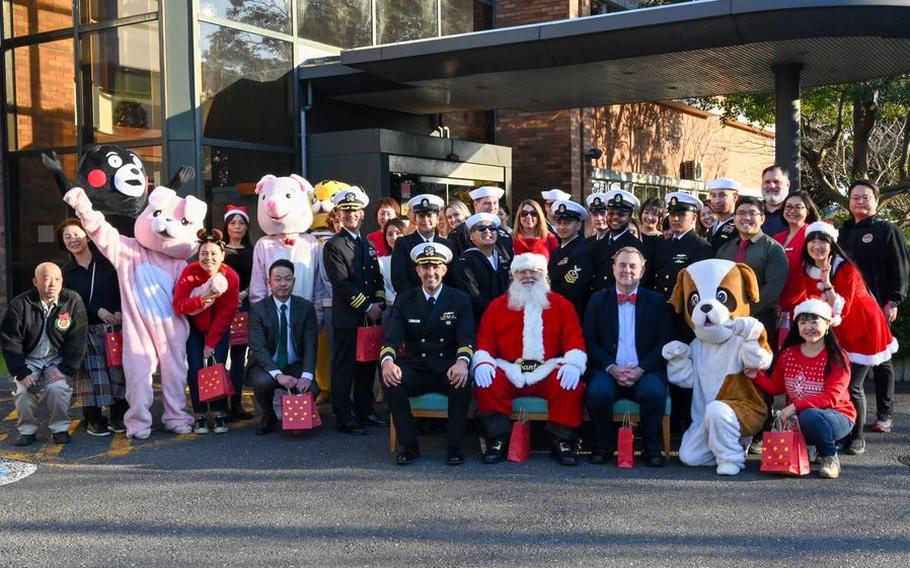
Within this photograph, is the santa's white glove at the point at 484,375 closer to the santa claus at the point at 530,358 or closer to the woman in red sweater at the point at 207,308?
the santa claus at the point at 530,358

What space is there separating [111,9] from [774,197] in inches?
322

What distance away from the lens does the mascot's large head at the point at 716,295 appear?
6.05 meters

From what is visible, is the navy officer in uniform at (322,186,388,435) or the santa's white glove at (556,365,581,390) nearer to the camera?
the santa's white glove at (556,365,581,390)

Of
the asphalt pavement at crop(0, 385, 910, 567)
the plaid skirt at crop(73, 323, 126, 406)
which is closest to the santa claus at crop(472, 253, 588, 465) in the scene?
the asphalt pavement at crop(0, 385, 910, 567)

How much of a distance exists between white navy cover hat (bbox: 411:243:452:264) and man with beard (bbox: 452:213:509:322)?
1.16 ft

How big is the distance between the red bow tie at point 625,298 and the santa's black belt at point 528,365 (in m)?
0.72

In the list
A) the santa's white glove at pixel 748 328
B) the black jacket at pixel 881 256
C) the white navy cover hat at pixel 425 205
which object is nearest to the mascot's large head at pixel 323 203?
the white navy cover hat at pixel 425 205

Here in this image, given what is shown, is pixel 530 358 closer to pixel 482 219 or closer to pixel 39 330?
pixel 482 219

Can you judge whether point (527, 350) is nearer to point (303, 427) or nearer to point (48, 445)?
point (303, 427)

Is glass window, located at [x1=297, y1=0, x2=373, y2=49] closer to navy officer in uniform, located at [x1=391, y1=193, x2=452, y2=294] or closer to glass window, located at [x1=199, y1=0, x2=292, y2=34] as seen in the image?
glass window, located at [x1=199, y1=0, x2=292, y2=34]

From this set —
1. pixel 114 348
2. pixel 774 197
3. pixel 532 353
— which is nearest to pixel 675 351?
pixel 532 353

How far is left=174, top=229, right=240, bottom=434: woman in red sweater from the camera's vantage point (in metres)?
7.04

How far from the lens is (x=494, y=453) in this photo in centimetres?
624

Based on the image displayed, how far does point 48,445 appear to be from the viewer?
272 inches
